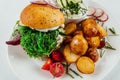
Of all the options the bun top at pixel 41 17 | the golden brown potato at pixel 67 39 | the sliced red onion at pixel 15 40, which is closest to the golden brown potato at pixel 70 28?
the golden brown potato at pixel 67 39

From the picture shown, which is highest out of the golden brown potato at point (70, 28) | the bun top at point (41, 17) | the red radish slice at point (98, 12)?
the bun top at point (41, 17)

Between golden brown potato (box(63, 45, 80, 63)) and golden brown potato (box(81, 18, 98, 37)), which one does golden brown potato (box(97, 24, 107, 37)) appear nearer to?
golden brown potato (box(81, 18, 98, 37))

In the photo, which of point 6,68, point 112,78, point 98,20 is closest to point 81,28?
point 98,20

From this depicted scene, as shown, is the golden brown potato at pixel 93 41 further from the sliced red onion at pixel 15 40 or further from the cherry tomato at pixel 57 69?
the sliced red onion at pixel 15 40

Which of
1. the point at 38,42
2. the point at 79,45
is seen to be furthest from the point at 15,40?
the point at 79,45

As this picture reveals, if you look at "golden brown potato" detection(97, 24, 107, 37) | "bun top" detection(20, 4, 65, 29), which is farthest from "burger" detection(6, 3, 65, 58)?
"golden brown potato" detection(97, 24, 107, 37)

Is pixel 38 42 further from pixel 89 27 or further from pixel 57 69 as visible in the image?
pixel 89 27
